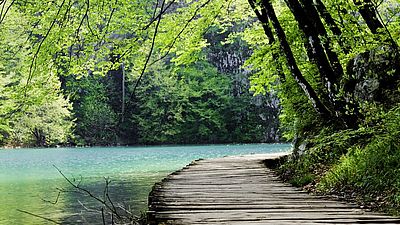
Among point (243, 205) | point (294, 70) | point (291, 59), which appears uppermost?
point (291, 59)

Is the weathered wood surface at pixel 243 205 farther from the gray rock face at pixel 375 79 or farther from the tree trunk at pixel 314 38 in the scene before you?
the gray rock face at pixel 375 79

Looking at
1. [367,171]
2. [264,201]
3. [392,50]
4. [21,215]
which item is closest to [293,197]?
[264,201]

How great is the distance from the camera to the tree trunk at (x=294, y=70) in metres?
8.63

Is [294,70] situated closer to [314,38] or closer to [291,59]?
[291,59]

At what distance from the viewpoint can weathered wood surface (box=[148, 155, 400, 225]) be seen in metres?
4.46

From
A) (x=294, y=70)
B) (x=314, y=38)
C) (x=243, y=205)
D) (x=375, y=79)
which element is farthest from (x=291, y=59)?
(x=243, y=205)

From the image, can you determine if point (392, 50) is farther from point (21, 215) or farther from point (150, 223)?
point (21, 215)

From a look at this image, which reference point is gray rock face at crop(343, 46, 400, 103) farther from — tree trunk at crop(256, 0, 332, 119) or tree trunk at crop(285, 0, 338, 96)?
tree trunk at crop(256, 0, 332, 119)

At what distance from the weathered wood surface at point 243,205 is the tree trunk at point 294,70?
5.17 feet

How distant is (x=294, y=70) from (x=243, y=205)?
3911 mm

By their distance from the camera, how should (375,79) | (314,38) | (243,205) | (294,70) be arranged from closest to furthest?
(243,205)
(314,38)
(375,79)
(294,70)

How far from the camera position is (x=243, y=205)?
5.40m

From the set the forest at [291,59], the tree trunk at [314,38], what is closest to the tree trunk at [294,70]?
the forest at [291,59]

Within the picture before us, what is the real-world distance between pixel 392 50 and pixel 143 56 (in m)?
4.41
